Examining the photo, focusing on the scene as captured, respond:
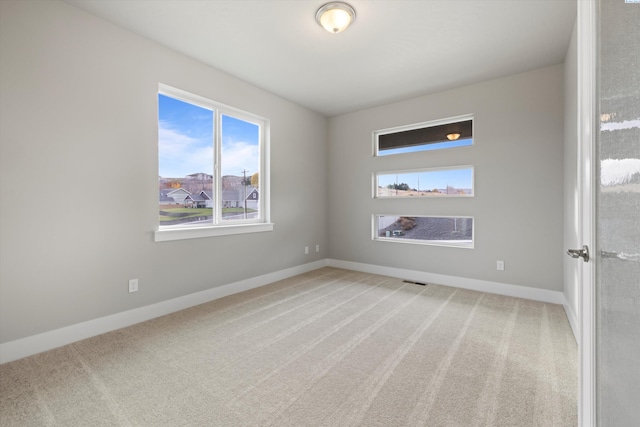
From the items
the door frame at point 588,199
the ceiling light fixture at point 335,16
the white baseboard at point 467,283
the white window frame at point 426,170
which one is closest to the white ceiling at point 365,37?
the ceiling light fixture at point 335,16

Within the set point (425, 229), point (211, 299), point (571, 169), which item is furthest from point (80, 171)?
point (571, 169)

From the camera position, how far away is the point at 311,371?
1.90 m

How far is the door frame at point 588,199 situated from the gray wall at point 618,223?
32 mm

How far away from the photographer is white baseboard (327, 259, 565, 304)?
10.6ft

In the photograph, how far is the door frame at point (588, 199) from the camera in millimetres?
1031

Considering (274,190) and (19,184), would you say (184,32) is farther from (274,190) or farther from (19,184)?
(274,190)

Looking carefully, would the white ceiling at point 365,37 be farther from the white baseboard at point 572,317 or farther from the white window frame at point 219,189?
the white baseboard at point 572,317

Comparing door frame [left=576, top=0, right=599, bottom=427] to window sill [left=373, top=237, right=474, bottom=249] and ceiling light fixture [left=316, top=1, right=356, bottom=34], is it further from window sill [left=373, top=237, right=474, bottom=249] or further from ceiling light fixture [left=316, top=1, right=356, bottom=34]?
window sill [left=373, top=237, right=474, bottom=249]

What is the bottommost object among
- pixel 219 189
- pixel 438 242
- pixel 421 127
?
pixel 438 242

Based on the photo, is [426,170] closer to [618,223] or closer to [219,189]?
[219,189]

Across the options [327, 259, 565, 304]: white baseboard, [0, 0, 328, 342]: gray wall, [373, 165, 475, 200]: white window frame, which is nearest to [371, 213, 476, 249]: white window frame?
[373, 165, 475, 200]: white window frame

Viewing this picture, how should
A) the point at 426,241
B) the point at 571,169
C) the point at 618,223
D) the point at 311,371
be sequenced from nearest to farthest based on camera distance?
the point at 618,223 → the point at 311,371 → the point at 571,169 → the point at 426,241

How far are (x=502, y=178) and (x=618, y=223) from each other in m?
3.05

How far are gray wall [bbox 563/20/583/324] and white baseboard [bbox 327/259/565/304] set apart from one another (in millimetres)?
256
